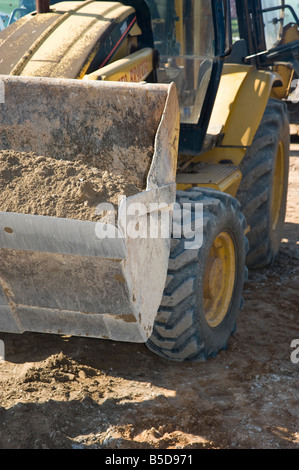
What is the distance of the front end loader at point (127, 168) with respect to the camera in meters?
2.79

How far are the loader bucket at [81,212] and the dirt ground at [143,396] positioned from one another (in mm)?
414

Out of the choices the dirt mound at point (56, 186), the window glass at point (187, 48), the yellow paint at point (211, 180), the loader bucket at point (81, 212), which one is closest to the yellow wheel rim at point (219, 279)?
the yellow paint at point (211, 180)

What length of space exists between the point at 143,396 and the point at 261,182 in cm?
221

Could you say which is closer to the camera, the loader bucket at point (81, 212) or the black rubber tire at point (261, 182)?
the loader bucket at point (81, 212)

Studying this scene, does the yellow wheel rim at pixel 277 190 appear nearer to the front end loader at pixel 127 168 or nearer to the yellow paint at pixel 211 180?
the front end loader at pixel 127 168

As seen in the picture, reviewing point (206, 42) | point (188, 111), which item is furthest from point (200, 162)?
point (206, 42)

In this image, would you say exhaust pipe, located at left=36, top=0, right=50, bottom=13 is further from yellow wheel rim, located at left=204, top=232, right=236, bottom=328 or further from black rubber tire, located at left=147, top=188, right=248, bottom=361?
yellow wheel rim, located at left=204, top=232, right=236, bottom=328

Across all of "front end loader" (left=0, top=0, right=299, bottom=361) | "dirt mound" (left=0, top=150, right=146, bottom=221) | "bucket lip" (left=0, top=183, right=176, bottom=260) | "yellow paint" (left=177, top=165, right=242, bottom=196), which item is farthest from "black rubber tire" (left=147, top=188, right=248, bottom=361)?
"bucket lip" (left=0, top=183, right=176, bottom=260)

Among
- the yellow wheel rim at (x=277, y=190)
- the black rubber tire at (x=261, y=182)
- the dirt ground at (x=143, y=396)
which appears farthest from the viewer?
the yellow wheel rim at (x=277, y=190)

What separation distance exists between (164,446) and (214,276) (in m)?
1.12

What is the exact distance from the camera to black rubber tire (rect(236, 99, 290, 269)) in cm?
487

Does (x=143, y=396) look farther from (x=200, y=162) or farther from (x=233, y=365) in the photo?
(x=200, y=162)

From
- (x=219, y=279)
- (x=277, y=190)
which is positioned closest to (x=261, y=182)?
(x=277, y=190)

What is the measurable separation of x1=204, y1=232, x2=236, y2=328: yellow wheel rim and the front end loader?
0.03ft
